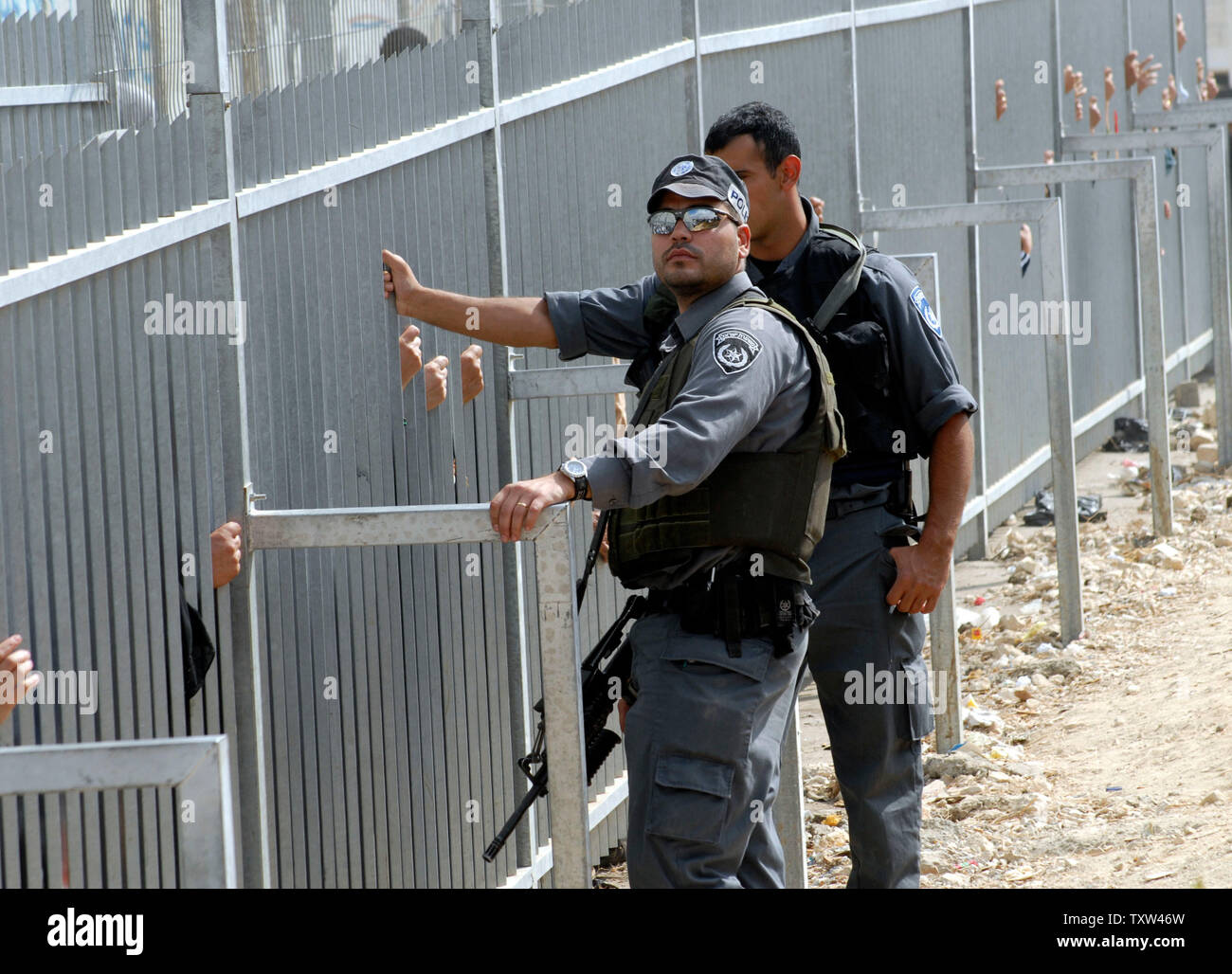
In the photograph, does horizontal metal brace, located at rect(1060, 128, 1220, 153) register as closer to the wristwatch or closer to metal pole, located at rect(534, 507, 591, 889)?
the wristwatch

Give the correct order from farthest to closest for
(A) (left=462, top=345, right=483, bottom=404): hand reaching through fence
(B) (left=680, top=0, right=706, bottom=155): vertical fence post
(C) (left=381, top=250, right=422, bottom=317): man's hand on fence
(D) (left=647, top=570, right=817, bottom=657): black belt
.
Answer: (B) (left=680, top=0, right=706, bottom=155): vertical fence post < (A) (left=462, top=345, right=483, bottom=404): hand reaching through fence < (C) (left=381, top=250, right=422, bottom=317): man's hand on fence < (D) (left=647, top=570, right=817, bottom=657): black belt

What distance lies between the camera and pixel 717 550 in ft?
9.95

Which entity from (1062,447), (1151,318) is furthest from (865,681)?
(1151,318)

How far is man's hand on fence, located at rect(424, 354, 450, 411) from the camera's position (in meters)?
3.76

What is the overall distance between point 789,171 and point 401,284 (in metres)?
1.01

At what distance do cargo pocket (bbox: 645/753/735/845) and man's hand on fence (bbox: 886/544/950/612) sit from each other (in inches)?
36.2

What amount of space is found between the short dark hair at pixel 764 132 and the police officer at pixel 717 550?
0.56m

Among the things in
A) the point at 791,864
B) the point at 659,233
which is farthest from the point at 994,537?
the point at 659,233

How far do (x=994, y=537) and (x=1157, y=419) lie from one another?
4.32 ft

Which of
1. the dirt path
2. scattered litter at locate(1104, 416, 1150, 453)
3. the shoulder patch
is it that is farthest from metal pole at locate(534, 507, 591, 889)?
scattered litter at locate(1104, 416, 1150, 453)

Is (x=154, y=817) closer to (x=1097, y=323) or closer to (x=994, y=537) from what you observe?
(x=994, y=537)

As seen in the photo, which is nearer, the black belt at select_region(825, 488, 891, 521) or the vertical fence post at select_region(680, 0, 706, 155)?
the black belt at select_region(825, 488, 891, 521)
